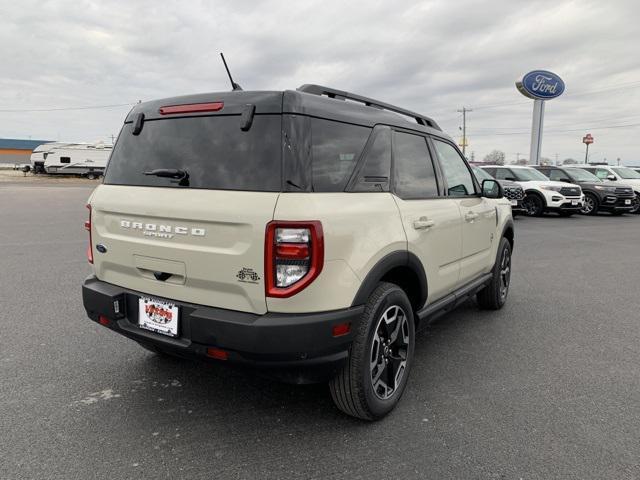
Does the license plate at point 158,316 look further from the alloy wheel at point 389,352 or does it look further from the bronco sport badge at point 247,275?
the alloy wheel at point 389,352

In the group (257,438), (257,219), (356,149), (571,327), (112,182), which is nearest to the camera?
(257,219)

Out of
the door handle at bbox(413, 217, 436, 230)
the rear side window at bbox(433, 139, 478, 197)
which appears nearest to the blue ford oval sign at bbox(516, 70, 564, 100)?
the rear side window at bbox(433, 139, 478, 197)

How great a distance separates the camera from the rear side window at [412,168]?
312 cm

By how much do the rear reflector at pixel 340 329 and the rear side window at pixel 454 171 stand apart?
5.82 ft

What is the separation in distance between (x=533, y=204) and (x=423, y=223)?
1474cm

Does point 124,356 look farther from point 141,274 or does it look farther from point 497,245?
point 497,245

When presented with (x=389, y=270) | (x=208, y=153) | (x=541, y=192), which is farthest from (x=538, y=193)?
(x=208, y=153)

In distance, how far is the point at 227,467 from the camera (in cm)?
235

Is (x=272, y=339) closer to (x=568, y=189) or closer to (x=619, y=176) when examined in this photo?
(x=568, y=189)

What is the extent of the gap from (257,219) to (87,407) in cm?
171

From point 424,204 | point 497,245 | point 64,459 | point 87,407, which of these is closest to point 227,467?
point 64,459

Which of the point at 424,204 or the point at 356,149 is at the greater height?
the point at 356,149

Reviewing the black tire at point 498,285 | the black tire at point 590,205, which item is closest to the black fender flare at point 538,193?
the black tire at point 590,205

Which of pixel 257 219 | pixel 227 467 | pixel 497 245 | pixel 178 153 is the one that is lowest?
pixel 227 467
